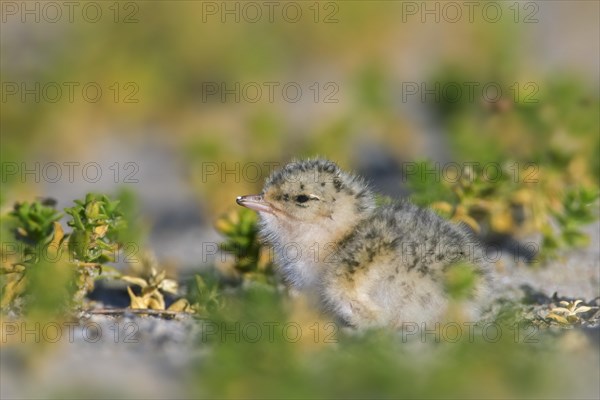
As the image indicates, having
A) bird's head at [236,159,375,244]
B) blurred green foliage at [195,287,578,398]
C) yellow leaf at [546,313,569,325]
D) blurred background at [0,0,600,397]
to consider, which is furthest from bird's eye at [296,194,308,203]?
yellow leaf at [546,313,569,325]

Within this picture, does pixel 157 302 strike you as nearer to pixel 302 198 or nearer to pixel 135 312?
pixel 135 312

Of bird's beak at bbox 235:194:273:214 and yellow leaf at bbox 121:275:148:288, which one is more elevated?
bird's beak at bbox 235:194:273:214

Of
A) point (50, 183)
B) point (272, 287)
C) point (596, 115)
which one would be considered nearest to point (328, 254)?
point (272, 287)

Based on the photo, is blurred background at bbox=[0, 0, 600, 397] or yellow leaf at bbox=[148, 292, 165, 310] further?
blurred background at bbox=[0, 0, 600, 397]

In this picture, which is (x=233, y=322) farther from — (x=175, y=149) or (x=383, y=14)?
(x=383, y=14)

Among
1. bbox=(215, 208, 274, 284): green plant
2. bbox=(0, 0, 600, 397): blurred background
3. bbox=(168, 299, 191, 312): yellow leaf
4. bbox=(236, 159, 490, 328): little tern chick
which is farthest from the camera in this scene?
bbox=(0, 0, 600, 397): blurred background

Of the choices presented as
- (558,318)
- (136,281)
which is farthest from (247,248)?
(558,318)

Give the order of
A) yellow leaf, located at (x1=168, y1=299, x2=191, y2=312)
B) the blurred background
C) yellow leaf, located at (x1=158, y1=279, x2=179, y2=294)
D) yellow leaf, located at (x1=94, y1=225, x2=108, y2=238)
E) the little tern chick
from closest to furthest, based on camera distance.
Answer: the little tern chick
yellow leaf, located at (x1=94, y1=225, x2=108, y2=238)
yellow leaf, located at (x1=168, y1=299, x2=191, y2=312)
yellow leaf, located at (x1=158, y1=279, x2=179, y2=294)
the blurred background

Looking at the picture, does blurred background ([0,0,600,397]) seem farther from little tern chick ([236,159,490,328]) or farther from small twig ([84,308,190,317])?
small twig ([84,308,190,317])
